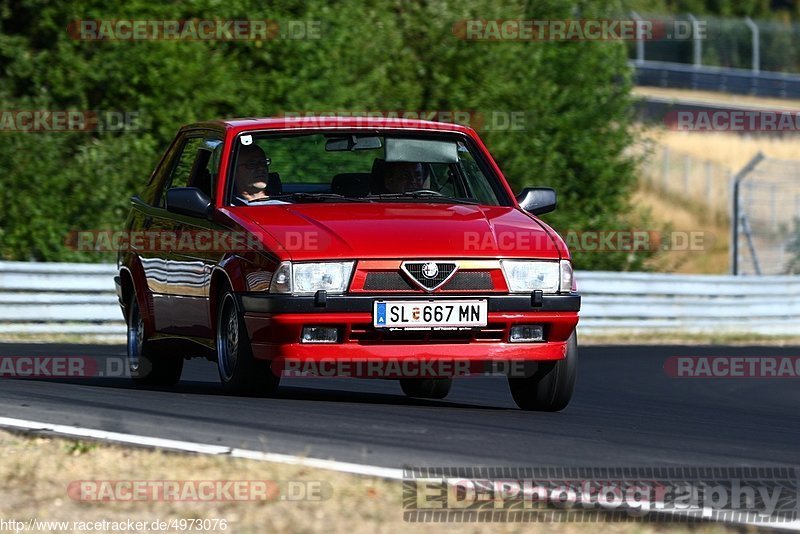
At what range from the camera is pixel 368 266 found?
8.50m

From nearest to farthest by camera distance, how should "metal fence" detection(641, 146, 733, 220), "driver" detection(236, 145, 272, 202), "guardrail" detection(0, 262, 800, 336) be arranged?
1. "driver" detection(236, 145, 272, 202)
2. "guardrail" detection(0, 262, 800, 336)
3. "metal fence" detection(641, 146, 733, 220)

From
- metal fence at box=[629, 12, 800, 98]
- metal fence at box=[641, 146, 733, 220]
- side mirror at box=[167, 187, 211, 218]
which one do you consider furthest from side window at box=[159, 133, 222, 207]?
metal fence at box=[629, 12, 800, 98]

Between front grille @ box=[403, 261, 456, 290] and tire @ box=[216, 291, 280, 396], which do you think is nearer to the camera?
front grille @ box=[403, 261, 456, 290]

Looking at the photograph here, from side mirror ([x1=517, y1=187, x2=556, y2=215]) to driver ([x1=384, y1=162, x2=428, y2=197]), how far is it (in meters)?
0.62

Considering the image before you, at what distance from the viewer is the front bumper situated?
8.49 metres

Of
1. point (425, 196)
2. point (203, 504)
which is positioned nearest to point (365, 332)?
point (425, 196)

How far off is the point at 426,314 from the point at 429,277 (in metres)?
0.19

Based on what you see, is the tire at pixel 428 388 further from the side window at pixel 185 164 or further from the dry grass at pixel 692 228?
the dry grass at pixel 692 228

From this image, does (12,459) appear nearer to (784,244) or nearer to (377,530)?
(377,530)

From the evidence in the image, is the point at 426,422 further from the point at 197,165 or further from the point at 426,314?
the point at 197,165

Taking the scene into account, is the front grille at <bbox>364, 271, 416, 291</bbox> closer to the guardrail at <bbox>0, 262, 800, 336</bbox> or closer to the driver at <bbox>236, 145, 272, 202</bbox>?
the driver at <bbox>236, 145, 272, 202</bbox>

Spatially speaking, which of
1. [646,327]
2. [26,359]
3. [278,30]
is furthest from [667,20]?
[26,359]

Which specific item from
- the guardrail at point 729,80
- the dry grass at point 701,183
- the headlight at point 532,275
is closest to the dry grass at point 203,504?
the headlight at point 532,275

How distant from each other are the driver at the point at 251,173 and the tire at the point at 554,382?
188cm
